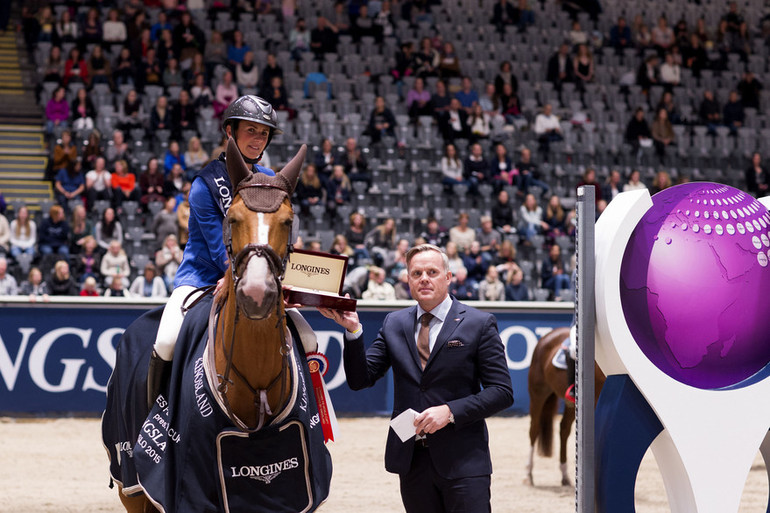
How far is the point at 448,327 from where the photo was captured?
15.0 ft

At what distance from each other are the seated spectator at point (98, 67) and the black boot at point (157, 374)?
13.4 metres

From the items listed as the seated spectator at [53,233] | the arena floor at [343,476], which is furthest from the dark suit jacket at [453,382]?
the seated spectator at [53,233]

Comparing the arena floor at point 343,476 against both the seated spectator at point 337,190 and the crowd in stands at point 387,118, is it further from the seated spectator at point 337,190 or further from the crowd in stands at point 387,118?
the seated spectator at point 337,190

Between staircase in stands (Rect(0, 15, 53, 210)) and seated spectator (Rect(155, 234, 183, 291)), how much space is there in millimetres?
2914

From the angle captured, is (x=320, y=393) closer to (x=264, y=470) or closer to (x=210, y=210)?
(x=264, y=470)

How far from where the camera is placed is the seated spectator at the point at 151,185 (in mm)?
15422

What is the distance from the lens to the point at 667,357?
4.15 m

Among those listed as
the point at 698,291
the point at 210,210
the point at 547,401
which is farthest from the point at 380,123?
the point at 698,291

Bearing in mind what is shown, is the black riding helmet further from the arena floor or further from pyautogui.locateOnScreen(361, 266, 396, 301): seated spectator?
pyautogui.locateOnScreen(361, 266, 396, 301): seated spectator

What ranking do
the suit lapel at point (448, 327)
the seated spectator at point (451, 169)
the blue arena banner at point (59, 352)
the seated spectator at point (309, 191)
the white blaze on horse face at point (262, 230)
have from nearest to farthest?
1. the white blaze on horse face at point (262, 230)
2. the suit lapel at point (448, 327)
3. the blue arena banner at point (59, 352)
4. the seated spectator at point (309, 191)
5. the seated spectator at point (451, 169)

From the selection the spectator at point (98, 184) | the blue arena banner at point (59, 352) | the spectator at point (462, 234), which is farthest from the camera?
the spectator at point (462, 234)

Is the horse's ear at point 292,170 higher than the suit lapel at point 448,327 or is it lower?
higher

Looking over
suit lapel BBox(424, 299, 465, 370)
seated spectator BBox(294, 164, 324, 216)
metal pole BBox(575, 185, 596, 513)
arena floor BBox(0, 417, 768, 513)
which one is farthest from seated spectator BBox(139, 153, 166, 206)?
metal pole BBox(575, 185, 596, 513)

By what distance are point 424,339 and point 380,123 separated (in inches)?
528
